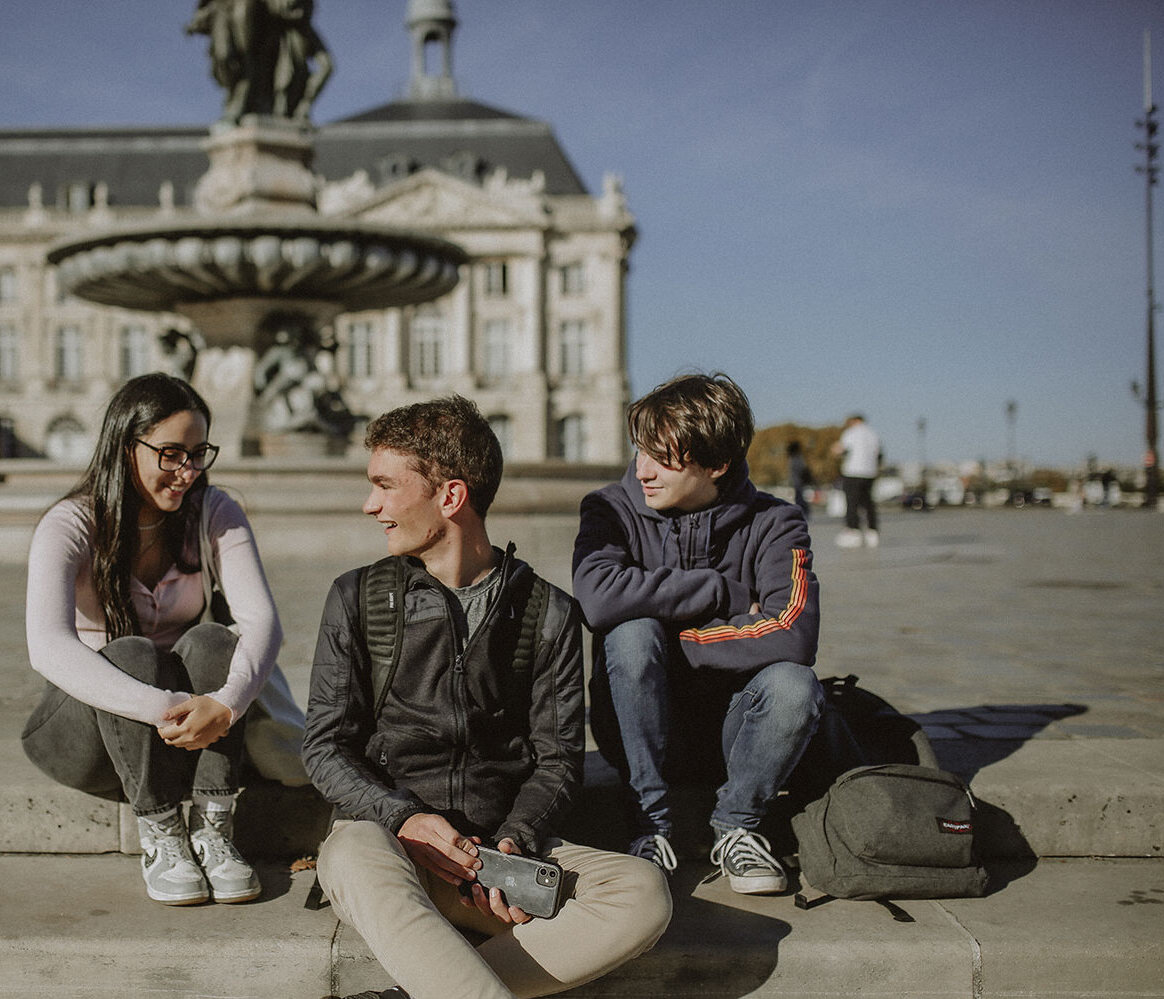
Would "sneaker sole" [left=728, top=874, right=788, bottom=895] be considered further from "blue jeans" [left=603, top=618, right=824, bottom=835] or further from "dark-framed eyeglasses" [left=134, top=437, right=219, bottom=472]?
"dark-framed eyeglasses" [left=134, top=437, right=219, bottom=472]

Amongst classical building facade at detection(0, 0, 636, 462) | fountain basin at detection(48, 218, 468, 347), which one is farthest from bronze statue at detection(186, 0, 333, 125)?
classical building facade at detection(0, 0, 636, 462)

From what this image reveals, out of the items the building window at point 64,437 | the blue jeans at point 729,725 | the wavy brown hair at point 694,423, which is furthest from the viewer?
the building window at point 64,437

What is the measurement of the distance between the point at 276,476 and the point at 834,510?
26.5 m

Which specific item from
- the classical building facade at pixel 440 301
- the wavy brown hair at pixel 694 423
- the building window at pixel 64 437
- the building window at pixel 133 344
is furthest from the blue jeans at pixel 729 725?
the building window at pixel 133 344

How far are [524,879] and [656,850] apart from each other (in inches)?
26.3

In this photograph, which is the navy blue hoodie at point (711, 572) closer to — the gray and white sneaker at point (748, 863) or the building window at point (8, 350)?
the gray and white sneaker at point (748, 863)

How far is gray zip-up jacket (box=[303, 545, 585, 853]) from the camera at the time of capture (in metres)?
2.47

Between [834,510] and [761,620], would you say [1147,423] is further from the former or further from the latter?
[761,620]


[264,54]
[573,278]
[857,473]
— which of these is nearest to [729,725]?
[264,54]

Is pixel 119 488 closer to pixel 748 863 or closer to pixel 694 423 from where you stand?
pixel 694 423

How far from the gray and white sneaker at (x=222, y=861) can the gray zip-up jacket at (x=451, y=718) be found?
1.24 feet

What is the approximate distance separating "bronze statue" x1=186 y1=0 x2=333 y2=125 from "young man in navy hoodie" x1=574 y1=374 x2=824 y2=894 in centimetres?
987

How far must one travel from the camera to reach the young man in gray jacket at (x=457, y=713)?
7.61 ft

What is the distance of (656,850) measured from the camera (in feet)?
9.32
